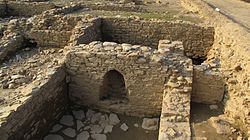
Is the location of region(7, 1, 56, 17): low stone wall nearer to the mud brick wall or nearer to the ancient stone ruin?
the mud brick wall

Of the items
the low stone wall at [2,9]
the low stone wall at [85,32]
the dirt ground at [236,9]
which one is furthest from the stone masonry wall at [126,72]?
the low stone wall at [2,9]

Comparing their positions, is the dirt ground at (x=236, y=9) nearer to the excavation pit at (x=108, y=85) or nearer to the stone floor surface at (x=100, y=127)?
the excavation pit at (x=108, y=85)

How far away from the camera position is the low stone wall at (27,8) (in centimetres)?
1578

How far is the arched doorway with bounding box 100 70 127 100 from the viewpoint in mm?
9000

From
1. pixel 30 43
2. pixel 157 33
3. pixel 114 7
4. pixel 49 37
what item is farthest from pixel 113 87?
pixel 114 7

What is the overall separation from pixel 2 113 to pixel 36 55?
14.5 ft

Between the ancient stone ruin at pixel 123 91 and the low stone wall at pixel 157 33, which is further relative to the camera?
the low stone wall at pixel 157 33

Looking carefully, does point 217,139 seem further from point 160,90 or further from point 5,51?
point 5,51

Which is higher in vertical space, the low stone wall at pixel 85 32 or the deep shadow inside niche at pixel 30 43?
the low stone wall at pixel 85 32

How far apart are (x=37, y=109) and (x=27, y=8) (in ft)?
32.0

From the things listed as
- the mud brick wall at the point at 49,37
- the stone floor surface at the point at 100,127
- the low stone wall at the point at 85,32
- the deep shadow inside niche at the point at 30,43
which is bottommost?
the stone floor surface at the point at 100,127

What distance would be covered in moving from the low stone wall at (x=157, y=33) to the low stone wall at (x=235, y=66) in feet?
1.87

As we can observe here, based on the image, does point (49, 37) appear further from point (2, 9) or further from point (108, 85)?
point (2, 9)

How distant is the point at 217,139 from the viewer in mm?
6688
